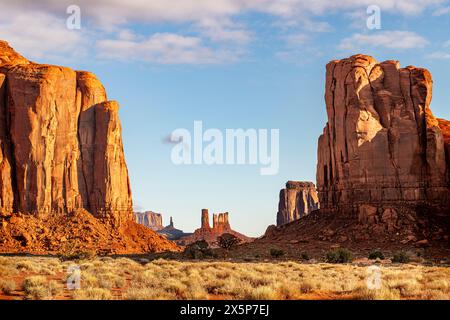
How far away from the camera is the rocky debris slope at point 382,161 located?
54.7 metres

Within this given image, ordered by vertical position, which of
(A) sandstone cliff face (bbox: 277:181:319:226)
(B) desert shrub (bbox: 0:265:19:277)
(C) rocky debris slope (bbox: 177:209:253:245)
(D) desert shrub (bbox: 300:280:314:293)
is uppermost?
(A) sandstone cliff face (bbox: 277:181:319:226)

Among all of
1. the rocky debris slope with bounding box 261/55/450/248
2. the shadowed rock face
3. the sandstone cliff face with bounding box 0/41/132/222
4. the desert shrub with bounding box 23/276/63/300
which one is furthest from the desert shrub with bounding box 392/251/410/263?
the sandstone cliff face with bounding box 0/41/132/222

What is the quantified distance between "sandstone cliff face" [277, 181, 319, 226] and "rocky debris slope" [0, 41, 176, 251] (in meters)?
→ 102

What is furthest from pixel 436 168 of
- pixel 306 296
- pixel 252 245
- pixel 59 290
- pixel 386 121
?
pixel 59 290

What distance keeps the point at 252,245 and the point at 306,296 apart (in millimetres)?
39872

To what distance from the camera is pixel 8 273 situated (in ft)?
91.8

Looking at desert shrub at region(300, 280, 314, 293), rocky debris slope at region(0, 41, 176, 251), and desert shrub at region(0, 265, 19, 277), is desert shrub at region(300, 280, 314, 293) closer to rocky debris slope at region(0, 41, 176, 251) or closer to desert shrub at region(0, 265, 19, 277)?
desert shrub at region(0, 265, 19, 277)

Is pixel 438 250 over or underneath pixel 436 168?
underneath

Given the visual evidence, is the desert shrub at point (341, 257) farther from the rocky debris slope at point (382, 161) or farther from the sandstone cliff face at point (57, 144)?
the sandstone cliff face at point (57, 144)

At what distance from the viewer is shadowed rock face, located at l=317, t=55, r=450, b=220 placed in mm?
56375

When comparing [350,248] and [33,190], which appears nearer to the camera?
[350,248]

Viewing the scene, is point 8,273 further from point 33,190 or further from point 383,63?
point 383,63

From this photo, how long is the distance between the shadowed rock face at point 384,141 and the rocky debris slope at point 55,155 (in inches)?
1010

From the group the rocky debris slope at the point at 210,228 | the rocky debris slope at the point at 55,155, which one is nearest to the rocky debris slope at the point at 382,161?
the rocky debris slope at the point at 55,155
